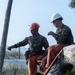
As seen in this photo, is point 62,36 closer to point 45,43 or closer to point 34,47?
point 45,43

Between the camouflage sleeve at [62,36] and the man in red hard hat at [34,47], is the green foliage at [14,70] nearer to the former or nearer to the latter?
the man in red hard hat at [34,47]

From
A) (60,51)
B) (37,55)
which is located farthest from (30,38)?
(60,51)

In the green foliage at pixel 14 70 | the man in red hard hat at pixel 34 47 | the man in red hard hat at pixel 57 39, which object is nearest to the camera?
the man in red hard hat at pixel 57 39

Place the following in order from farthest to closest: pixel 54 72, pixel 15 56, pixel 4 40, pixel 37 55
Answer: pixel 15 56
pixel 4 40
pixel 37 55
pixel 54 72

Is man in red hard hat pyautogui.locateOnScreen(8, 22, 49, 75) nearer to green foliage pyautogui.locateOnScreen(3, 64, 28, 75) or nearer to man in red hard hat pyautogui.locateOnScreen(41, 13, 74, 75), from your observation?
man in red hard hat pyautogui.locateOnScreen(41, 13, 74, 75)

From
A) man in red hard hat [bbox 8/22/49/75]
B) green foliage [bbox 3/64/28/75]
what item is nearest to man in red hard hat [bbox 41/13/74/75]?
man in red hard hat [bbox 8/22/49/75]

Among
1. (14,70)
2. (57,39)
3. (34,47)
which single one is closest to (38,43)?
(34,47)

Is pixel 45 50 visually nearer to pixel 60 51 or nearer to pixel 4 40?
pixel 60 51

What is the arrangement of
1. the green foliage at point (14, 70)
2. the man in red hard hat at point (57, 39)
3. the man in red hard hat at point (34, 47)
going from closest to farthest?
1. the man in red hard hat at point (57, 39)
2. the man in red hard hat at point (34, 47)
3. the green foliage at point (14, 70)

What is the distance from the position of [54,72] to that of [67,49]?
1.97 ft

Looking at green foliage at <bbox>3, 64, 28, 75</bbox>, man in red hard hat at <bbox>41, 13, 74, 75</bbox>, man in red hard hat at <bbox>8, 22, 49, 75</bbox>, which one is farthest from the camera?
green foliage at <bbox>3, 64, 28, 75</bbox>

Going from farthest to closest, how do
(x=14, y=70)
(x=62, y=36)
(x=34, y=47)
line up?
(x=14, y=70), (x=34, y=47), (x=62, y=36)

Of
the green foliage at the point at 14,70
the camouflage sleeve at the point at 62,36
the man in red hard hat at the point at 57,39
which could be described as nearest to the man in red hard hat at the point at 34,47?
the man in red hard hat at the point at 57,39

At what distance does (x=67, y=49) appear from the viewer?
30.9 feet
